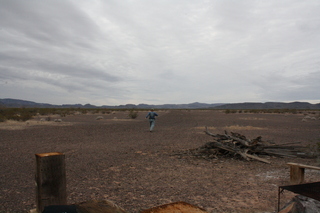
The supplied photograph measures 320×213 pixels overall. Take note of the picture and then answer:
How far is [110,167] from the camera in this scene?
7812 millimetres

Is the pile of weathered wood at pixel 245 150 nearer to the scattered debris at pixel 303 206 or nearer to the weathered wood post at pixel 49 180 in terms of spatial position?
the scattered debris at pixel 303 206

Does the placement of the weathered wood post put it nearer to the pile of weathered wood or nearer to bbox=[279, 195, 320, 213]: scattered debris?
bbox=[279, 195, 320, 213]: scattered debris

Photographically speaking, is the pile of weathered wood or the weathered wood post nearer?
the weathered wood post

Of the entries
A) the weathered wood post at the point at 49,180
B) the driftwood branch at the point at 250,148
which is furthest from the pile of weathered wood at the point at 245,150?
the weathered wood post at the point at 49,180

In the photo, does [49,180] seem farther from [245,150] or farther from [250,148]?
[250,148]

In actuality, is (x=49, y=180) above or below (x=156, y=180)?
above

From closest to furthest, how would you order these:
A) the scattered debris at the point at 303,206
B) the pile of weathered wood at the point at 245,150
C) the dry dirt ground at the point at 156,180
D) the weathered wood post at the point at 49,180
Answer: the weathered wood post at the point at 49,180 < the scattered debris at the point at 303,206 < the dry dirt ground at the point at 156,180 < the pile of weathered wood at the point at 245,150

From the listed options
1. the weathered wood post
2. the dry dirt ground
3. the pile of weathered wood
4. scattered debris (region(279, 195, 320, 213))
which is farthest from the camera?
the pile of weathered wood

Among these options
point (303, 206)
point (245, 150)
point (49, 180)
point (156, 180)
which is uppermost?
point (49, 180)

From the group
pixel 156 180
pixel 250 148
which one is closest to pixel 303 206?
pixel 156 180

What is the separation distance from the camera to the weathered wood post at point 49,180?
210 cm

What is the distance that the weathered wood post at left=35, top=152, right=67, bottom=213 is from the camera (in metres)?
2.10

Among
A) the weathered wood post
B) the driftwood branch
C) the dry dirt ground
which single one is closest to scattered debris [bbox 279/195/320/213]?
the dry dirt ground

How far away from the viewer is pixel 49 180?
7.04ft
